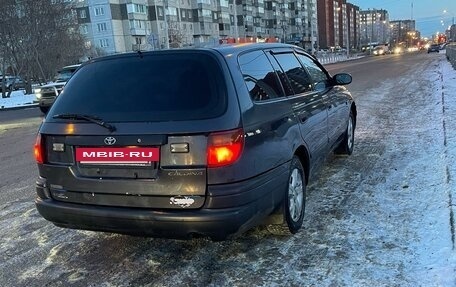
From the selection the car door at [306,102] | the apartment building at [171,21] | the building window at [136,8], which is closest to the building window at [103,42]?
the apartment building at [171,21]

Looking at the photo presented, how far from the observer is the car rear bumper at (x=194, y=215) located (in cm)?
323

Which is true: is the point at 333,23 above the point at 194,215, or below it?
above

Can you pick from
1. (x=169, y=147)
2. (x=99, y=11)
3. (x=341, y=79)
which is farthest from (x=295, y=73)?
(x=99, y=11)

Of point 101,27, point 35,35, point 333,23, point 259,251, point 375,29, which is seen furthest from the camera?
point 375,29

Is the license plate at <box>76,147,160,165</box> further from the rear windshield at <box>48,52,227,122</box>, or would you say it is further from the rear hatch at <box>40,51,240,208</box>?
the rear windshield at <box>48,52,227,122</box>

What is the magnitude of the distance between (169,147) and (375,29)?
17168cm

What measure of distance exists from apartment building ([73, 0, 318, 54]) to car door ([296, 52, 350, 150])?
43.1 metres

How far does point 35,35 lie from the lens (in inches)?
1179

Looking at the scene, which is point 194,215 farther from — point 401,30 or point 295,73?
point 401,30

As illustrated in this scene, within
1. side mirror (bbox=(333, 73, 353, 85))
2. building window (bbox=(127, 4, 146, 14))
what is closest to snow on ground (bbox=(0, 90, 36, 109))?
side mirror (bbox=(333, 73, 353, 85))

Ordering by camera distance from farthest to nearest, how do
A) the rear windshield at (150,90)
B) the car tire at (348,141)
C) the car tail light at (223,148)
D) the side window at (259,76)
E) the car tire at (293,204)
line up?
the car tire at (348,141), the car tire at (293,204), the side window at (259,76), the rear windshield at (150,90), the car tail light at (223,148)

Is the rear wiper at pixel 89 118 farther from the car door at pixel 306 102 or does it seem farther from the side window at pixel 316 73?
the side window at pixel 316 73

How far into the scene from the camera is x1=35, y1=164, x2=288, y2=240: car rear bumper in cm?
323

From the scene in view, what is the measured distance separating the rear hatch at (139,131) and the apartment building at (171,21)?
45208 millimetres
